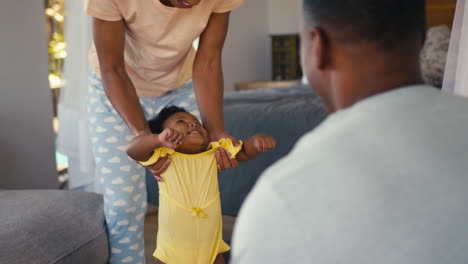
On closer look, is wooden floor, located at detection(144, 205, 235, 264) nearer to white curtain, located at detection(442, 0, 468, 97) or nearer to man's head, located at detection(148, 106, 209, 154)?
man's head, located at detection(148, 106, 209, 154)

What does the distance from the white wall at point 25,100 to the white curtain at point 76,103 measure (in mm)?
108

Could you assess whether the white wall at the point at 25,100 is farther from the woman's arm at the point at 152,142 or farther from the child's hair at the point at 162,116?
the woman's arm at the point at 152,142

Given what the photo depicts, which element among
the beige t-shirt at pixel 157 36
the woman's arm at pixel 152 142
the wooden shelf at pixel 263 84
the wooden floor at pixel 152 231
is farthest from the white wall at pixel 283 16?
the woman's arm at pixel 152 142

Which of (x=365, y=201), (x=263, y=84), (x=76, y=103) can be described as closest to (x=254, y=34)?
(x=263, y=84)

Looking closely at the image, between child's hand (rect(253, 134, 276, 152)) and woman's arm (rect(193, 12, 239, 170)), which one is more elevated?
woman's arm (rect(193, 12, 239, 170))

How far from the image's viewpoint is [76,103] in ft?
10.3

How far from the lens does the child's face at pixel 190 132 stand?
1.61m

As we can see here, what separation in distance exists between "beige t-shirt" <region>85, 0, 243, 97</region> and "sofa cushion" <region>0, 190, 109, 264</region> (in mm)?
511

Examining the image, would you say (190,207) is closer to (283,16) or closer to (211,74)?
(211,74)

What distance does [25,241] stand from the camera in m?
1.63

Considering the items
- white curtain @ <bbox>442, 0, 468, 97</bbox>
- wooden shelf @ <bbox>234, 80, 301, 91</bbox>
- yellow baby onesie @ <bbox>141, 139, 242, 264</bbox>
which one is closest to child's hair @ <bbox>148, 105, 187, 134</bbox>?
yellow baby onesie @ <bbox>141, 139, 242, 264</bbox>

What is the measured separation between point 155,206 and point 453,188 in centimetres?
261

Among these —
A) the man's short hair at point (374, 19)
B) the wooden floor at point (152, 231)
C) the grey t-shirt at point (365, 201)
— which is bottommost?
the wooden floor at point (152, 231)

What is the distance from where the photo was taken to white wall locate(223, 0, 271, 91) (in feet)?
17.1
